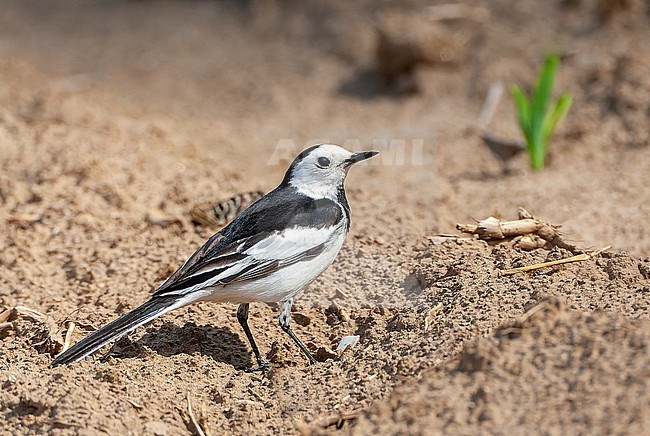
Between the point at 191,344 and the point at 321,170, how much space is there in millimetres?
1208

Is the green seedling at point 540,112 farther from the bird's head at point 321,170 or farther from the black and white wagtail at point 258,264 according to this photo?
the black and white wagtail at point 258,264

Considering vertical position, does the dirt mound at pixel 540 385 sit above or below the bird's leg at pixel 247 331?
above

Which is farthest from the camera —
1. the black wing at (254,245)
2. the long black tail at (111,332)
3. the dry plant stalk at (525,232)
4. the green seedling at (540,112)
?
the green seedling at (540,112)

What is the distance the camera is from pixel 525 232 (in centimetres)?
473

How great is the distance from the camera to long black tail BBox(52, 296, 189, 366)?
153 inches

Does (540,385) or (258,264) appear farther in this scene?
(258,264)

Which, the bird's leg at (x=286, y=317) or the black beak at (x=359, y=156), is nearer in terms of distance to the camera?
the bird's leg at (x=286, y=317)

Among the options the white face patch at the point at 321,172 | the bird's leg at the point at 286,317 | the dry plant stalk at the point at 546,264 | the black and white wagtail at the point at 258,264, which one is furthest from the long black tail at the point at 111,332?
the dry plant stalk at the point at 546,264

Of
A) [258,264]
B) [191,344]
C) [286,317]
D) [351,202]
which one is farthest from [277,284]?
Result: [351,202]

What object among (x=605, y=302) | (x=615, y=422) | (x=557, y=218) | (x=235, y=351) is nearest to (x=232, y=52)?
(x=557, y=218)

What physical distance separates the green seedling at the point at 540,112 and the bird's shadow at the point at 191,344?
3769 millimetres

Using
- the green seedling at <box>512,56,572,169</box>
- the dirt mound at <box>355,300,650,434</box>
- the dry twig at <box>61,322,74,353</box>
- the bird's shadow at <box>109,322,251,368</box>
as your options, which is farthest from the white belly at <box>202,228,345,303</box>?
the green seedling at <box>512,56,572,169</box>

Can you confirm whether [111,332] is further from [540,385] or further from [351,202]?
[351,202]

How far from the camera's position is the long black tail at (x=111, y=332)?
12.7ft
